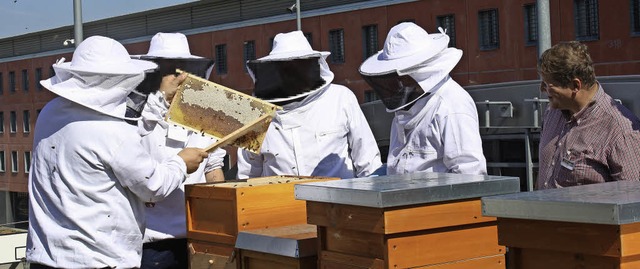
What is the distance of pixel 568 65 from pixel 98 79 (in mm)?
1962

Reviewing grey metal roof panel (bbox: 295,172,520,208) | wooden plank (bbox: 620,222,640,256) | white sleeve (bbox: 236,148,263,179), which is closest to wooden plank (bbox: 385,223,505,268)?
grey metal roof panel (bbox: 295,172,520,208)

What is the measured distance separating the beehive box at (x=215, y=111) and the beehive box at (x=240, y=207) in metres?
0.25

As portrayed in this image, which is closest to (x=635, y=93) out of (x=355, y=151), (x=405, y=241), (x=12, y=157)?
(x=355, y=151)

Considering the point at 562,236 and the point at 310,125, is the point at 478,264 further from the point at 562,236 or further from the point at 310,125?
the point at 310,125

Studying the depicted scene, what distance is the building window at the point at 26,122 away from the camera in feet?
149

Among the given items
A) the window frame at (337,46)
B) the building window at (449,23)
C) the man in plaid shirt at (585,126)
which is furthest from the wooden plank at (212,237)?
the window frame at (337,46)

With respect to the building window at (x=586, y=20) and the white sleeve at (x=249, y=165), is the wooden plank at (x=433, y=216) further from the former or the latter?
the building window at (x=586, y=20)

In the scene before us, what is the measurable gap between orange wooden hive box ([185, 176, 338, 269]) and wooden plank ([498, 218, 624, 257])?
1479mm

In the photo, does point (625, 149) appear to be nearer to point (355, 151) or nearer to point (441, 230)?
point (441, 230)

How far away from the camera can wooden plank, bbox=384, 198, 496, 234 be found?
3400 mm

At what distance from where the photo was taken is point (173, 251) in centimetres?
502

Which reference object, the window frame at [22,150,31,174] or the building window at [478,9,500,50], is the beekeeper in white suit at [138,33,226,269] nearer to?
the building window at [478,9,500,50]

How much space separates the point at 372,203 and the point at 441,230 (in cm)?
34

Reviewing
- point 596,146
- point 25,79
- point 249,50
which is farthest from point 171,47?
point 25,79
